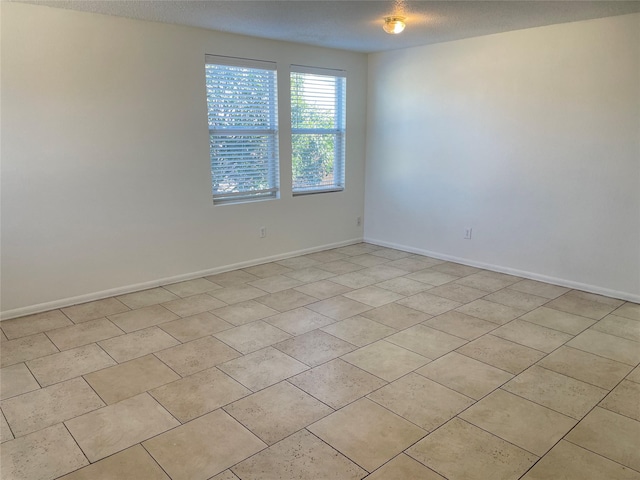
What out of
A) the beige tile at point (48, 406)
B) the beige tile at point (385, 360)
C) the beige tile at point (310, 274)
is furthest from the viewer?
the beige tile at point (310, 274)

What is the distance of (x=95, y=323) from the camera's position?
136 inches

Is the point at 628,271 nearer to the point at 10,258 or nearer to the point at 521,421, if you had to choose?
the point at 521,421

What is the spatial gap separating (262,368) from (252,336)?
0.46 metres

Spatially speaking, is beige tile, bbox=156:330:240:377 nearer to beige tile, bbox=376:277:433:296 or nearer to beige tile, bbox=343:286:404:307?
beige tile, bbox=343:286:404:307

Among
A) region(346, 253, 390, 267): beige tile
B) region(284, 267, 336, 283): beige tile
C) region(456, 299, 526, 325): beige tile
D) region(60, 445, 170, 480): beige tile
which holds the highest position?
region(346, 253, 390, 267): beige tile

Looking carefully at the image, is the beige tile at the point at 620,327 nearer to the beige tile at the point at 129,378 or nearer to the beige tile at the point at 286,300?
the beige tile at the point at 286,300

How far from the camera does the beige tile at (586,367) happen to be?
2672 mm

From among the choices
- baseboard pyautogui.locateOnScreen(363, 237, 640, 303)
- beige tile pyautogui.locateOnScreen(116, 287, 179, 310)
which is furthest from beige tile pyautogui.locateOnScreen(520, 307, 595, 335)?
beige tile pyautogui.locateOnScreen(116, 287, 179, 310)

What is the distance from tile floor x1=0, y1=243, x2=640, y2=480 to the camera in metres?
2.01

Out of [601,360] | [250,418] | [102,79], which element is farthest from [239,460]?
[102,79]

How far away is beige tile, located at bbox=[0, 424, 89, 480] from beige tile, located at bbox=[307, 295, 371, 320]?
196 cm

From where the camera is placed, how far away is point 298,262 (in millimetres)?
5105

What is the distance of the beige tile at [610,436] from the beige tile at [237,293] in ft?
8.52


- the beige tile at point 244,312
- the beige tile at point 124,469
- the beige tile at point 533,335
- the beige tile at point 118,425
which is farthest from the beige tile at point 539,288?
the beige tile at point 124,469
